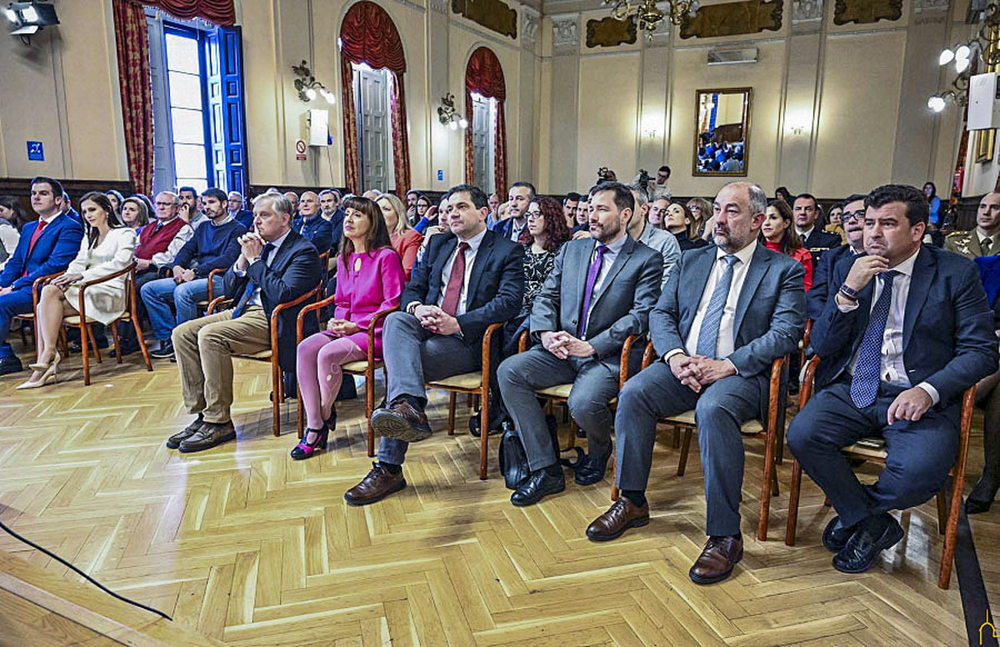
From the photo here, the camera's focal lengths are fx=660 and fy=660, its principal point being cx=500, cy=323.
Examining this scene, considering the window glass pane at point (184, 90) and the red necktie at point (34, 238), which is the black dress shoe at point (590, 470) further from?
the window glass pane at point (184, 90)

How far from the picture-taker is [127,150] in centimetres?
660

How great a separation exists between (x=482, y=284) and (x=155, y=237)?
134 inches

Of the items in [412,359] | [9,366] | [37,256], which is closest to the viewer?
[412,359]

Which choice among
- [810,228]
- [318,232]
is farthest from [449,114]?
[810,228]

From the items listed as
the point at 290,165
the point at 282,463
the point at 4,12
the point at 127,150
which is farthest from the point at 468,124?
the point at 282,463

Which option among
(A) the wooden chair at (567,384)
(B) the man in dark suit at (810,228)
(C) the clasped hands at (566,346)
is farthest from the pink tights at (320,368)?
(B) the man in dark suit at (810,228)

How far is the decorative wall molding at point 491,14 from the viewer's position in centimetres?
1073

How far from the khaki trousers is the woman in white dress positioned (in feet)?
4.52

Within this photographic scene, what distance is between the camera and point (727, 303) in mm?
2557

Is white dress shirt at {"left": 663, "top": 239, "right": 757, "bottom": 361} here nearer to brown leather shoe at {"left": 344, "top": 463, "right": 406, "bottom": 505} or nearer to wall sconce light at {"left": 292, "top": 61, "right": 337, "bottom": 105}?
brown leather shoe at {"left": 344, "top": 463, "right": 406, "bottom": 505}

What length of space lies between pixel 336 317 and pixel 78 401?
5.84ft

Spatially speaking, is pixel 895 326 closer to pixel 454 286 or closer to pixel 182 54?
pixel 454 286

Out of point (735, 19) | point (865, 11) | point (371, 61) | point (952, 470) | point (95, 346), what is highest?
point (735, 19)

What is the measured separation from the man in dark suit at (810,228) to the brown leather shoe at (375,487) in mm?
3466
